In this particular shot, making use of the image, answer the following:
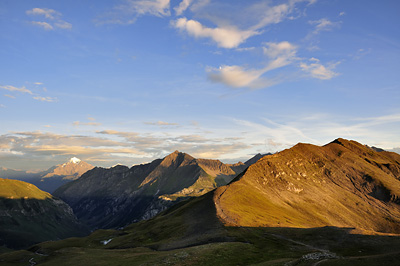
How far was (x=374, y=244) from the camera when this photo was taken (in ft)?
266

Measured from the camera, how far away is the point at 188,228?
11981cm

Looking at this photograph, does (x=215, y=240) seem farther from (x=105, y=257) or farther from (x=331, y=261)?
(x=331, y=261)

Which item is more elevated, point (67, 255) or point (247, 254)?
point (247, 254)

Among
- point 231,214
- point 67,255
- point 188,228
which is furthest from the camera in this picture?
point 231,214

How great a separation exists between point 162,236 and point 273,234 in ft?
160

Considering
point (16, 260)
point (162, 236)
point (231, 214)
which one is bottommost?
point (16, 260)

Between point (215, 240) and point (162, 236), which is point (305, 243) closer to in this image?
point (215, 240)

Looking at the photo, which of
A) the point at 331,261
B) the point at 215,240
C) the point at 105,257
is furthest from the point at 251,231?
the point at 331,261

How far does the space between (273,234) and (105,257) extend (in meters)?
59.4

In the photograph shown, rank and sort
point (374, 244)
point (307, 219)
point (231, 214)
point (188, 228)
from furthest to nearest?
point (307, 219) < point (231, 214) < point (188, 228) < point (374, 244)

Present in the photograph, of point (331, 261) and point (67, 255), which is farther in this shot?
point (67, 255)

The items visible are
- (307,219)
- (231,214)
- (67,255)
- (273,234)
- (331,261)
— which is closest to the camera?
(331,261)

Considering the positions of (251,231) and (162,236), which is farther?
(162,236)

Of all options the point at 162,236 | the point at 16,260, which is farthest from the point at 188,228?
the point at 16,260
